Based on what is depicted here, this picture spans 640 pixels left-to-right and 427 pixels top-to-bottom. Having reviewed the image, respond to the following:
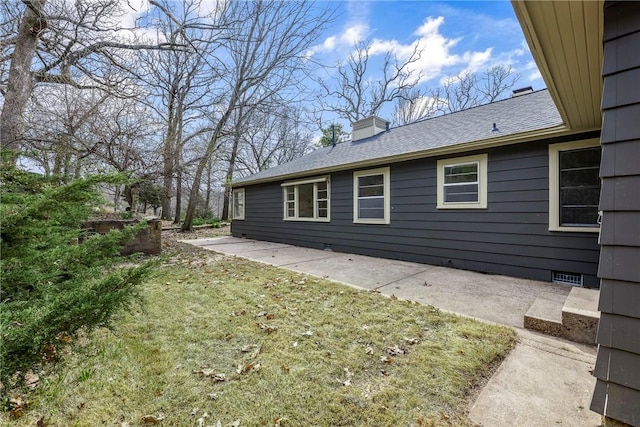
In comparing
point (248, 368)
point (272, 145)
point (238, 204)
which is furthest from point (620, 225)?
point (272, 145)

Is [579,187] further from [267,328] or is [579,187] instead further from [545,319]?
[267,328]

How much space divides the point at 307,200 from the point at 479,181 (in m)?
4.96

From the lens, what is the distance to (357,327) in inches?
113

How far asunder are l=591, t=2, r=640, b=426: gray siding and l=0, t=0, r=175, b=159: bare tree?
20.9 feet

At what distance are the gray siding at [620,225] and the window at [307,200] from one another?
677 centimetres

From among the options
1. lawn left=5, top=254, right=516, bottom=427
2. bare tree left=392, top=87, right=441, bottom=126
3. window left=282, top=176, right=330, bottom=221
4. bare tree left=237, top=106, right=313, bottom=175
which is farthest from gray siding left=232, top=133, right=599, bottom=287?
bare tree left=237, top=106, right=313, bottom=175

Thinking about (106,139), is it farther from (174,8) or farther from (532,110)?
(532,110)

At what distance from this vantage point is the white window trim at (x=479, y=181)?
5242 mm

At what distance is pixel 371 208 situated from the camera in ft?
23.6

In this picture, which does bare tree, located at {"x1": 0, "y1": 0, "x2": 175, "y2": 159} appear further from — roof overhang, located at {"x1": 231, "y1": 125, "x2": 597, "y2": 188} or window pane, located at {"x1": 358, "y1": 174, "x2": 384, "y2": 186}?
window pane, located at {"x1": 358, "y1": 174, "x2": 384, "y2": 186}

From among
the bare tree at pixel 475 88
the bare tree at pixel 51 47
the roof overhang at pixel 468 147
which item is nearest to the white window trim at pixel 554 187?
the roof overhang at pixel 468 147

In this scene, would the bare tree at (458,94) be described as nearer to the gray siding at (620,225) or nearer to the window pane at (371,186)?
the window pane at (371,186)

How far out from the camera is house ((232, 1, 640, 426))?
4.80ft


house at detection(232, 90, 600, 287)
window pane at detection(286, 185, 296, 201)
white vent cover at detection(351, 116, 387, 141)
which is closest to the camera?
house at detection(232, 90, 600, 287)
